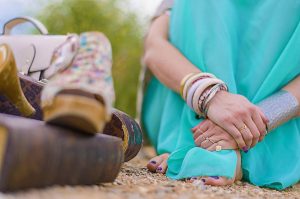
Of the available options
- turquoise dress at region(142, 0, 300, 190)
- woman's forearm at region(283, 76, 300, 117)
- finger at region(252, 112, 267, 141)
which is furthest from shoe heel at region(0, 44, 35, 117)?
woman's forearm at region(283, 76, 300, 117)

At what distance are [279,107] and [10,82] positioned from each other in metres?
0.73

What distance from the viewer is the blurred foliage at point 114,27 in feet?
14.2

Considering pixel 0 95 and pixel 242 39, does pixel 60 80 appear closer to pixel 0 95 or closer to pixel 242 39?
pixel 0 95

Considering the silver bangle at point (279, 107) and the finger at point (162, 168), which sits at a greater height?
the silver bangle at point (279, 107)

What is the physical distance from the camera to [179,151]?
1.38 meters

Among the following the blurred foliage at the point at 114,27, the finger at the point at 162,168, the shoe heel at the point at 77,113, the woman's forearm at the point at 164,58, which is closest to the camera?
the shoe heel at the point at 77,113

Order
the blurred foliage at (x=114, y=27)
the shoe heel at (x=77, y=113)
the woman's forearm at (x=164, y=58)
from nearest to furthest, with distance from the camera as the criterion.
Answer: the shoe heel at (x=77, y=113)
the woman's forearm at (x=164, y=58)
the blurred foliage at (x=114, y=27)

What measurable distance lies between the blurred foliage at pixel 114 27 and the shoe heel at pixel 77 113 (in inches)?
135

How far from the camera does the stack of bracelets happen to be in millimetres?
1341

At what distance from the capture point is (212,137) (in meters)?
1.32

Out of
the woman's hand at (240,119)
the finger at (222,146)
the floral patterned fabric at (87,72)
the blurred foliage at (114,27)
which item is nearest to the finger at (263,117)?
A: the woman's hand at (240,119)

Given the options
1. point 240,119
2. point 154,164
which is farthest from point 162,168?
point 240,119

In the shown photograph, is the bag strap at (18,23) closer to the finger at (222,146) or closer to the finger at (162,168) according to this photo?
the finger at (162,168)

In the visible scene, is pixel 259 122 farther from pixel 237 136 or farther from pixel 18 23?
pixel 18 23
